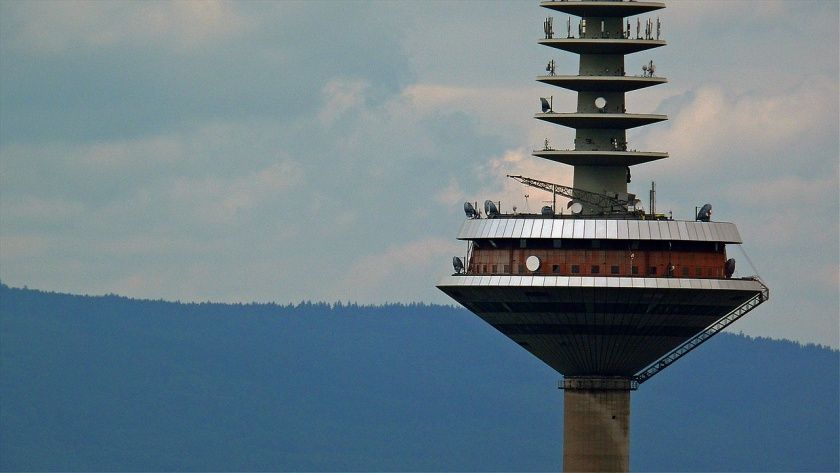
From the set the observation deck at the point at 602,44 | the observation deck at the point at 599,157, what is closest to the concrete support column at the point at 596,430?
the observation deck at the point at 599,157

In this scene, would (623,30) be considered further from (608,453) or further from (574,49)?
(608,453)

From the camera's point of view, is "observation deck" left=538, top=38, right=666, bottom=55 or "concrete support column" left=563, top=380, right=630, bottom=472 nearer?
"observation deck" left=538, top=38, right=666, bottom=55

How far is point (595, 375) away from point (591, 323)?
6.99 meters

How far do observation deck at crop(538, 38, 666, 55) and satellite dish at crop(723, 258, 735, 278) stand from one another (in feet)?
55.5

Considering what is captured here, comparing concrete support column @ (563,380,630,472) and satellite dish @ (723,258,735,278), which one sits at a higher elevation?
satellite dish @ (723,258,735,278)

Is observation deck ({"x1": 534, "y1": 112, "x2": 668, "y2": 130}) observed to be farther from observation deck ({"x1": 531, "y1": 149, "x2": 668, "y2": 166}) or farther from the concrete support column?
the concrete support column

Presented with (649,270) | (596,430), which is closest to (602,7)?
(649,270)

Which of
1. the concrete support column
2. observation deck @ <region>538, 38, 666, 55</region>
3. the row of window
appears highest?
observation deck @ <region>538, 38, 666, 55</region>

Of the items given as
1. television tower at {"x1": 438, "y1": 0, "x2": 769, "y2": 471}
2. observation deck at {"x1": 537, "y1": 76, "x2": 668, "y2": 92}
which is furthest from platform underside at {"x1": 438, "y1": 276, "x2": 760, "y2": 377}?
observation deck at {"x1": 537, "y1": 76, "x2": 668, "y2": 92}

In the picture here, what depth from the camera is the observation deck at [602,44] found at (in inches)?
7687

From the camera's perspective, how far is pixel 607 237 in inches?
7426

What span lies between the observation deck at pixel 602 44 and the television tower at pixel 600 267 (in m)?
0.07

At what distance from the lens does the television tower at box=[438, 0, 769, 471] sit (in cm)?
18975

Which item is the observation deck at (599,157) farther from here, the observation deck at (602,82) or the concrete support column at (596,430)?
the concrete support column at (596,430)
